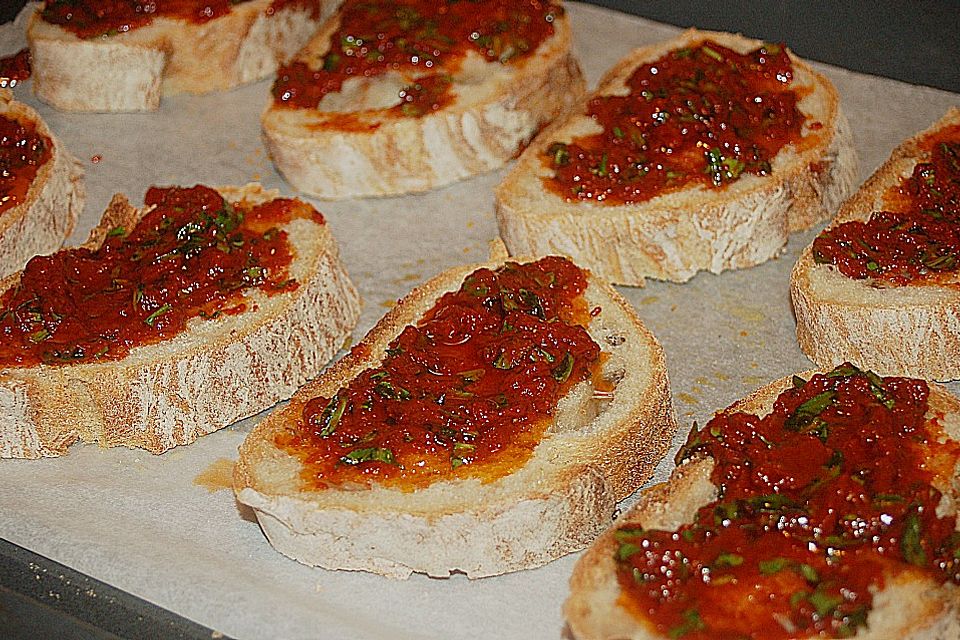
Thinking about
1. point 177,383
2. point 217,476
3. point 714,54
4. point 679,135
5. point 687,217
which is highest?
point 714,54

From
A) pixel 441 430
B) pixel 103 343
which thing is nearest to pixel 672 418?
pixel 441 430

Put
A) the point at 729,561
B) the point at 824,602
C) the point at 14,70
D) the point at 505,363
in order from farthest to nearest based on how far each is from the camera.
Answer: the point at 14,70 < the point at 505,363 < the point at 729,561 < the point at 824,602

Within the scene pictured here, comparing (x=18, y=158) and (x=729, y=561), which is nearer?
(x=729, y=561)

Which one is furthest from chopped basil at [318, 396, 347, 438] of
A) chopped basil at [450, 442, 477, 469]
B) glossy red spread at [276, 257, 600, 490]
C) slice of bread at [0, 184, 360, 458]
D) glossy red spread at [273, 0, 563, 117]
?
glossy red spread at [273, 0, 563, 117]

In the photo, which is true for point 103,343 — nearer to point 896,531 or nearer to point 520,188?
point 520,188

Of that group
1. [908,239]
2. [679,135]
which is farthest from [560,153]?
[908,239]

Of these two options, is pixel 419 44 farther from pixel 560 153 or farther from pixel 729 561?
pixel 729 561

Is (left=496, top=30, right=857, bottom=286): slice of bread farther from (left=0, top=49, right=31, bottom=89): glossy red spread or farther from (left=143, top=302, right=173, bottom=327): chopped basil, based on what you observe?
(left=0, top=49, right=31, bottom=89): glossy red spread
